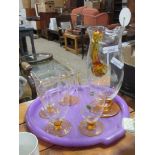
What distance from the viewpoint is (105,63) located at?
776 mm

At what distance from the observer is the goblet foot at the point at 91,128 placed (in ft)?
2.10

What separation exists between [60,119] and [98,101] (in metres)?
0.14

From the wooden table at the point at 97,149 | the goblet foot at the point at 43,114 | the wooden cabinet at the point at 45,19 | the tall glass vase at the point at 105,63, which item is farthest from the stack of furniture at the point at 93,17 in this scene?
the wooden table at the point at 97,149

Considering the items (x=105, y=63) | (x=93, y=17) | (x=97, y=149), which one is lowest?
(x=97, y=149)

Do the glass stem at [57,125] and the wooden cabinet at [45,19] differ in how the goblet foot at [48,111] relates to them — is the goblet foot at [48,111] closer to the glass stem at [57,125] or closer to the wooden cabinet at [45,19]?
the glass stem at [57,125]

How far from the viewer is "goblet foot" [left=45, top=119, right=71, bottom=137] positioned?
646 mm

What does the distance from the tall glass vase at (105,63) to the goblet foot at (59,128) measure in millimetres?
143

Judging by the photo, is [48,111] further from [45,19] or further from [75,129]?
[45,19]

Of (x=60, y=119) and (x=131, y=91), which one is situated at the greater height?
(x=60, y=119)

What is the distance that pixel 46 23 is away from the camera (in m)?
5.55

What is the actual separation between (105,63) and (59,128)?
0.29 m

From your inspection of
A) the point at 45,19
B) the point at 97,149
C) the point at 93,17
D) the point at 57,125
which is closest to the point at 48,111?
the point at 57,125
